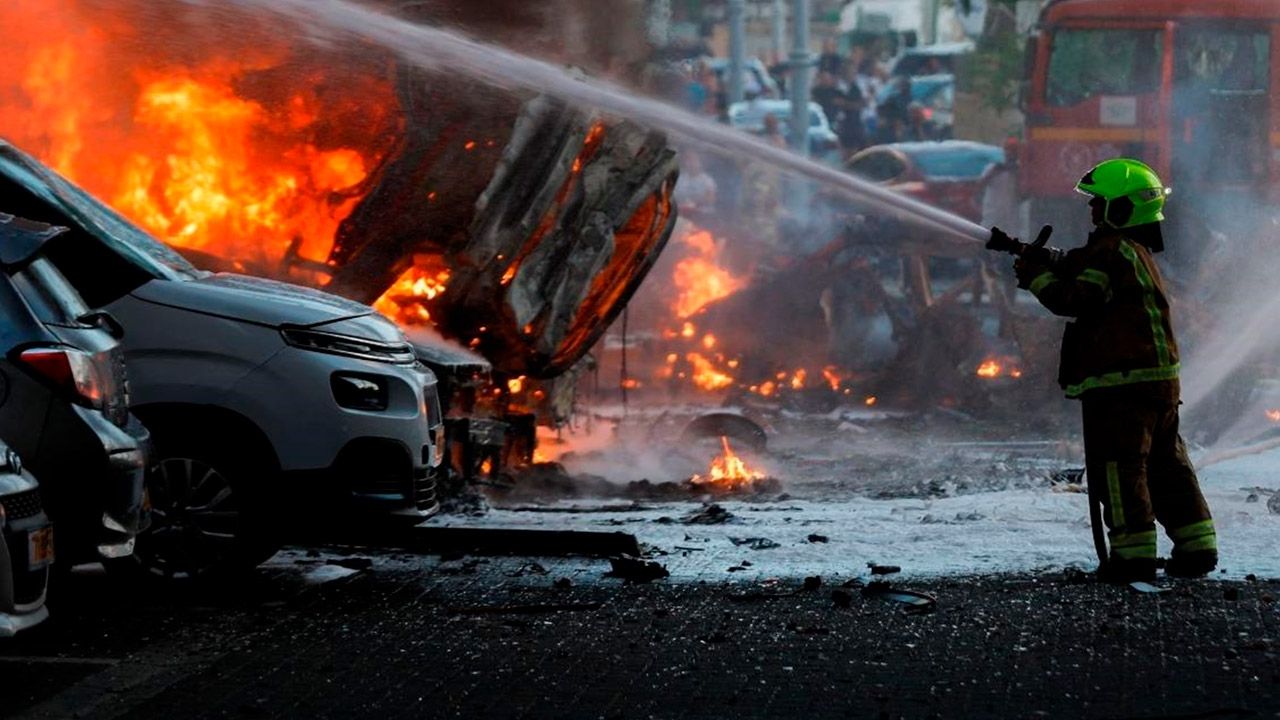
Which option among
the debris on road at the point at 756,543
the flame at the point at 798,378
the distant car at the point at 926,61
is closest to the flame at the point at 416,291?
the debris on road at the point at 756,543

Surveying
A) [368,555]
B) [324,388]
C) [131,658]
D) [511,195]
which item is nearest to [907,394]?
[511,195]

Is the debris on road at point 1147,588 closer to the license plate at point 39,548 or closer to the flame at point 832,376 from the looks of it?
the license plate at point 39,548

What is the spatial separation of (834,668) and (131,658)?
2.30 meters

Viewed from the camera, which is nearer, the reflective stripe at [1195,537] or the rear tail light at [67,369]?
the rear tail light at [67,369]

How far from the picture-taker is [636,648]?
22.4ft

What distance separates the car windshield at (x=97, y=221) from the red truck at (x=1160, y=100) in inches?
507

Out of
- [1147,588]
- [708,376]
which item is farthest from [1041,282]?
[708,376]

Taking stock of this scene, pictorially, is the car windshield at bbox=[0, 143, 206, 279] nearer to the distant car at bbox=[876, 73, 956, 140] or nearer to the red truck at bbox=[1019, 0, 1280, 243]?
the red truck at bbox=[1019, 0, 1280, 243]

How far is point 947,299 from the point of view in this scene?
18.2 meters

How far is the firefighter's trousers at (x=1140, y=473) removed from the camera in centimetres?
802

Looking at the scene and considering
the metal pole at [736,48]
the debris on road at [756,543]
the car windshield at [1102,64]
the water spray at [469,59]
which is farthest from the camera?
the metal pole at [736,48]

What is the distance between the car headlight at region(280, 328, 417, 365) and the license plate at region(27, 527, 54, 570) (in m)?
2.20

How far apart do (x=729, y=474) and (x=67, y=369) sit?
22.5ft

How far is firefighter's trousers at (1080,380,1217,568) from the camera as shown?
8.02 m
